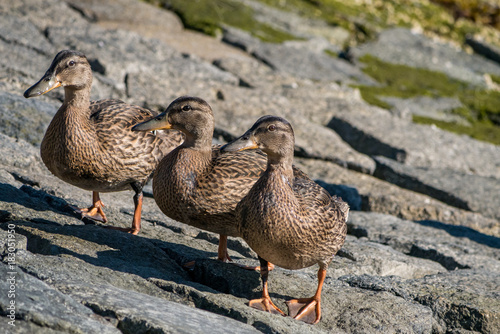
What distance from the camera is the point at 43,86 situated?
176 inches

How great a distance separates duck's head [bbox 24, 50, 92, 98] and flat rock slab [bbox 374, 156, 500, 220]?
346cm

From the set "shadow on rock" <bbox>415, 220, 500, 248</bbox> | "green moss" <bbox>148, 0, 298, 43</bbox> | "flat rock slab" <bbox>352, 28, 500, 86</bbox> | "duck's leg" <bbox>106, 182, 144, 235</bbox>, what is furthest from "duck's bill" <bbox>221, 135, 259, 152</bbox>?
"flat rock slab" <bbox>352, 28, 500, 86</bbox>

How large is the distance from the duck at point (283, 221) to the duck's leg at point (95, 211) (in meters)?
1.28

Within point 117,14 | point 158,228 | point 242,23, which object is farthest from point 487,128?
point 158,228

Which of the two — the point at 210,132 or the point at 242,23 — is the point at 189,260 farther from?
the point at 242,23

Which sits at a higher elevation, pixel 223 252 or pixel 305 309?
pixel 305 309

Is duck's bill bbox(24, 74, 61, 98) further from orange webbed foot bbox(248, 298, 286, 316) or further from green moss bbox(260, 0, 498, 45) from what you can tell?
green moss bbox(260, 0, 498, 45)

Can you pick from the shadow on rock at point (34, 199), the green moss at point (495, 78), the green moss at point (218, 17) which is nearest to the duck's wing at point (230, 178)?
the shadow on rock at point (34, 199)

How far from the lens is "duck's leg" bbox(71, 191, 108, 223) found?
448 cm

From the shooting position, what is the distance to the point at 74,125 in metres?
4.39

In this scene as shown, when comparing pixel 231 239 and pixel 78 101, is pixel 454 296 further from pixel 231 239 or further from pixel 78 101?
pixel 78 101

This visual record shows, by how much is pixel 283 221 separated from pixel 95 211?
1698mm

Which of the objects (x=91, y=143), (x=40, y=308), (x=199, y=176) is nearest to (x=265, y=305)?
(x=199, y=176)

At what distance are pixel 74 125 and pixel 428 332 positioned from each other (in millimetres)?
2691
